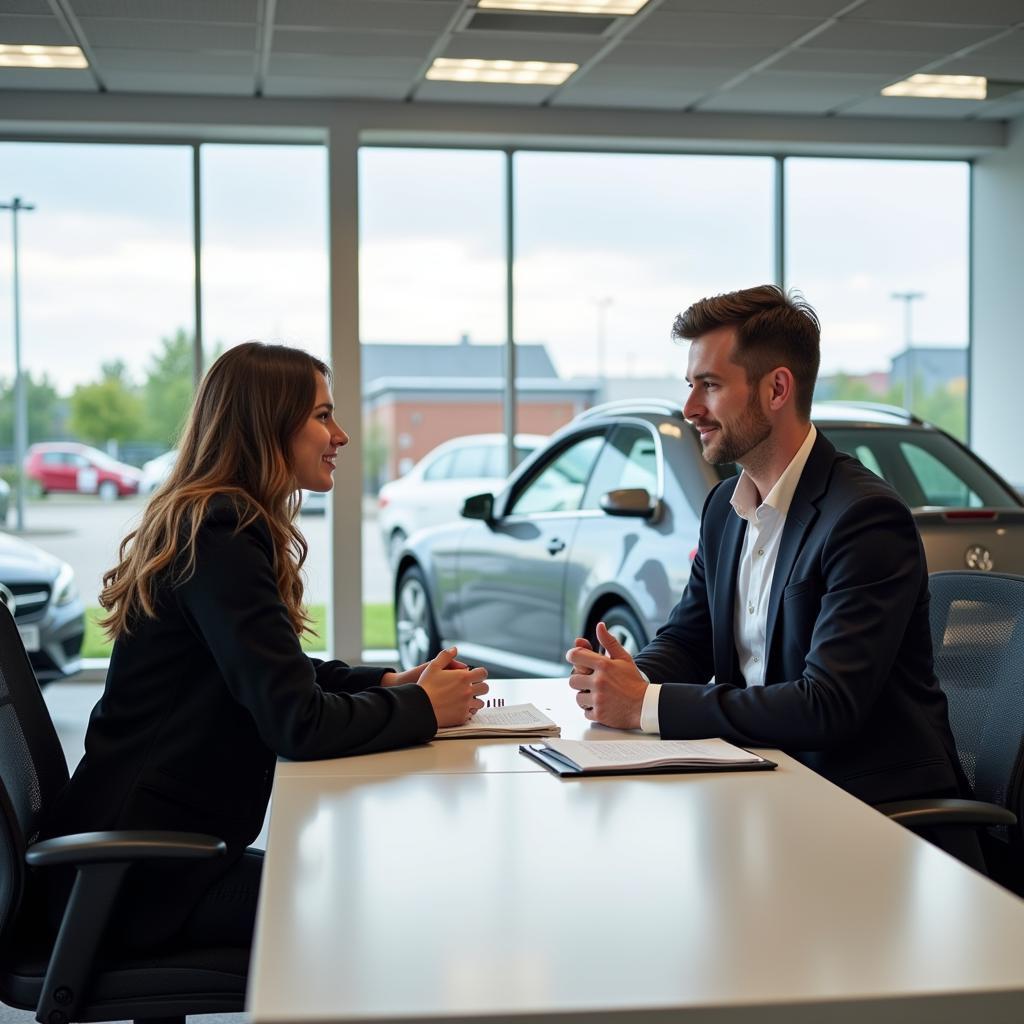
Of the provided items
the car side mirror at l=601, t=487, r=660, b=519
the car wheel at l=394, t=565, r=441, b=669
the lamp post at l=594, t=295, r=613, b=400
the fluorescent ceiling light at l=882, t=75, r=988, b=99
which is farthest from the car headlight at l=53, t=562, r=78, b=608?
the fluorescent ceiling light at l=882, t=75, r=988, b=99

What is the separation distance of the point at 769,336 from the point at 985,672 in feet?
2.44

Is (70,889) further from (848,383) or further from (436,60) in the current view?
(848,383)

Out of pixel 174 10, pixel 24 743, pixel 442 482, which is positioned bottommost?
pixel 24 743

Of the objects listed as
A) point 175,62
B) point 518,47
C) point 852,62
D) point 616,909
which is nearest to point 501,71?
point 518,47

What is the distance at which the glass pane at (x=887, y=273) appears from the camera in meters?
8.79

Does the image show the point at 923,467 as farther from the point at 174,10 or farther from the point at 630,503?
the point at 174,10

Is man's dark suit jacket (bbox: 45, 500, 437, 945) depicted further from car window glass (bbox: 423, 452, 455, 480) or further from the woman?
car window glass (bbox: 423, 452, 455, 480)

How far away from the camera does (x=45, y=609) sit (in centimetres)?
596

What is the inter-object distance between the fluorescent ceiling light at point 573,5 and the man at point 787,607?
392 cm

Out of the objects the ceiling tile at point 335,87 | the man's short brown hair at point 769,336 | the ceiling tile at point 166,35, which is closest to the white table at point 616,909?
the man's short brown hair at point 769,336

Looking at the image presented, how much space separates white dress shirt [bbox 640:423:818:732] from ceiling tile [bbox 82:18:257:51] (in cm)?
464

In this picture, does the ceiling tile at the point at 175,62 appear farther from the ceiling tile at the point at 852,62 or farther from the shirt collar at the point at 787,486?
the shirt collar at the point at 787,486

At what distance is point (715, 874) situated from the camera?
148cm

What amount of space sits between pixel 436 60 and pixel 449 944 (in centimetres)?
642
